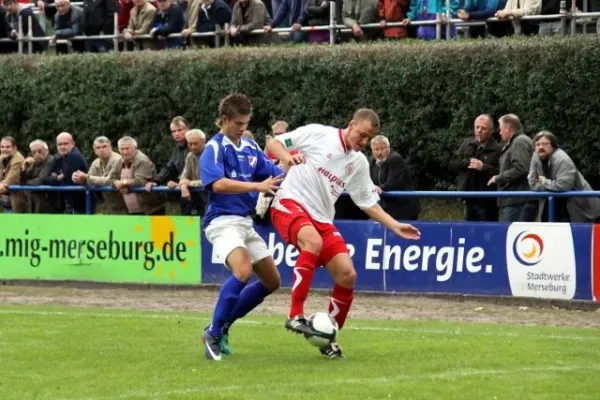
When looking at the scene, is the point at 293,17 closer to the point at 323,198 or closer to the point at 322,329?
the point at 323,198

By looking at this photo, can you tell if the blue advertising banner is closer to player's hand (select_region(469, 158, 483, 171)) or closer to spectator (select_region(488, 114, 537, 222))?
spectator (select_region(488, 114, 537, 222))

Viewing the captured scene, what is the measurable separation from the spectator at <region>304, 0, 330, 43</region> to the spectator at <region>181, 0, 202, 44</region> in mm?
2083

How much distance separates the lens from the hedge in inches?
810

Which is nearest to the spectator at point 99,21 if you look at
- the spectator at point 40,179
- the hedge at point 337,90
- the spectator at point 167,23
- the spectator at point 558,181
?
the hedge at point 337,90

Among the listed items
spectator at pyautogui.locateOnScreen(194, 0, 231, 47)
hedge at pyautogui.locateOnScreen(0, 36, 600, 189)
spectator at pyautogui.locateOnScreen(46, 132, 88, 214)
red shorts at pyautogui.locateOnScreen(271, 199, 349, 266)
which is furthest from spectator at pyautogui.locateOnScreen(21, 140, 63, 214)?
red shorts at pyautogui.locateOnScreen(271, 199, 349, 266)

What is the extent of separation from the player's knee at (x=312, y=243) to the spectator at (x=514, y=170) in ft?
21.9

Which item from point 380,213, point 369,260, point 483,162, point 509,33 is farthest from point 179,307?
point 509,33

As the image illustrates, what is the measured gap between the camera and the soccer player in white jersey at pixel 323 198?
11594 millimetres

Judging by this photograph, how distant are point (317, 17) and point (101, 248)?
5.83 meters

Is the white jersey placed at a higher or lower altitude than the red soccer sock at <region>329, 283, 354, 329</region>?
higher

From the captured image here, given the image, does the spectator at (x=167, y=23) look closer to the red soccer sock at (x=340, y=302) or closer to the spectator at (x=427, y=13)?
the spectator at (x=427, y=13)

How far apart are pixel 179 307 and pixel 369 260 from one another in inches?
105

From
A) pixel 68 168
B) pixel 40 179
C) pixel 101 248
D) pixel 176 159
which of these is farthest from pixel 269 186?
pixel 40 179

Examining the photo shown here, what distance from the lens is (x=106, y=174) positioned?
21.3 meters
